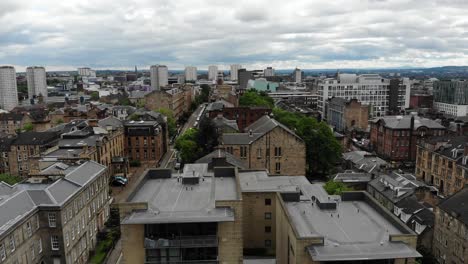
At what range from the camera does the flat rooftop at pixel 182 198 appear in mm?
29609

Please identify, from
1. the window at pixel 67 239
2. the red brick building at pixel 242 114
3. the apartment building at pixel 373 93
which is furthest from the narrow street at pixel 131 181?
the apartment building at pixel 373 93

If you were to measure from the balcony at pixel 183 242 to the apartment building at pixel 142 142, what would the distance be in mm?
61480

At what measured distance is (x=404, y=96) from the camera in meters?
167

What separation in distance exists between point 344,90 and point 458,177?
101782 millimetres

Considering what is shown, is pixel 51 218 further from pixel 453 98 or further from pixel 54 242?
pixel 453 98

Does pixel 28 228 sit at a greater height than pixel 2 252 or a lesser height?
greater

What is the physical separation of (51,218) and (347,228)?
30.2 m

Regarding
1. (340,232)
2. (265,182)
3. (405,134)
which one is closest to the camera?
(340,232)

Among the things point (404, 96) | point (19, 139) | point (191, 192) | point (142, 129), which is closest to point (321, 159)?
point (142, 129)

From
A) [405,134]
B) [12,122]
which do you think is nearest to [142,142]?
[405,134]

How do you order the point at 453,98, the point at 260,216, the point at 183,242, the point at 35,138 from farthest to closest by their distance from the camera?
the point at 453,98 < the point at 35,138 < the point at 260,216 < the point at 183,242

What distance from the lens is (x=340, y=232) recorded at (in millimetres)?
29797

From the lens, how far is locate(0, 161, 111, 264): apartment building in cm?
3822

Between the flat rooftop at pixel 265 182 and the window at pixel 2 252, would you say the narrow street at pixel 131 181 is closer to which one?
the flat rooftop at pixel 265 182
